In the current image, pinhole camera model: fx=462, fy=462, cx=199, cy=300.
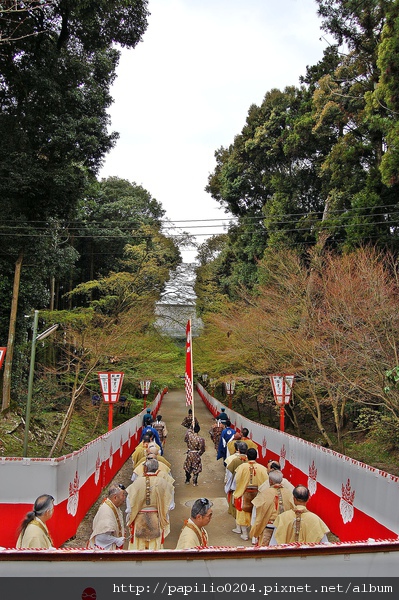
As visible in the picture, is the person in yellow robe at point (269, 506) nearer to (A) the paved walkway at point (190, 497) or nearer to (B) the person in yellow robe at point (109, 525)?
(B) the person in yellow robe at point (109, 525)

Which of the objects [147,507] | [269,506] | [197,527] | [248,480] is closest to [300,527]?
[269,506]

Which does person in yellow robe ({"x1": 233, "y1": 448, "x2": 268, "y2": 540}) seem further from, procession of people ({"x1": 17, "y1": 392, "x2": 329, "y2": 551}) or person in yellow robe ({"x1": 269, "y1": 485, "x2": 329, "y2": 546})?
person in yellow robe ({"x1": 269, "y1": 485, "x2": 329, "y2": 546})

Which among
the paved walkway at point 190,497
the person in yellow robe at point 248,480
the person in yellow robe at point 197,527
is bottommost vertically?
the paved walkway at point 190,497

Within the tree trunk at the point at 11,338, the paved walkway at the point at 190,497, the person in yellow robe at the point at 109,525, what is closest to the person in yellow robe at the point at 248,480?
the paved walkway at the point at 190,497

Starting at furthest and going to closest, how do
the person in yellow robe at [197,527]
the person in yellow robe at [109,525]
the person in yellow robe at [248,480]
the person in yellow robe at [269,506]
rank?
the person in yellow robe at [248,480], the person in yellow robe at [269,506], the person in yellow robe at [109,525], the person in yellow robe at [197,527]

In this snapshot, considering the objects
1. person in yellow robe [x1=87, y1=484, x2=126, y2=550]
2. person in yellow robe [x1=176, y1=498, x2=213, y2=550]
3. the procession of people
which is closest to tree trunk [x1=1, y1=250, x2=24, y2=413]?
the procession of people

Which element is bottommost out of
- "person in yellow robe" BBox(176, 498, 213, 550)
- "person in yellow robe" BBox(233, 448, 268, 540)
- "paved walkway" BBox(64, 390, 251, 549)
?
"paved walkway" BBox(64, 390, 251, 549)

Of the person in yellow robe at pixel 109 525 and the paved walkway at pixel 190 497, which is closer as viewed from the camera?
the person in yellow robe at pixel 109 525

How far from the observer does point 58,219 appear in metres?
20.6

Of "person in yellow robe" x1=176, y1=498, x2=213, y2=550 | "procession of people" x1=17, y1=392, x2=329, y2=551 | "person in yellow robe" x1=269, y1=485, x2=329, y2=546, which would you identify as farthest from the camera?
"person in yellow robe" x1=269, y1=485, x2=329, y2=546

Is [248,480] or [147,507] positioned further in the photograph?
[248,480]

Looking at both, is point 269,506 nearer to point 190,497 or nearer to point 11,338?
point 190,497

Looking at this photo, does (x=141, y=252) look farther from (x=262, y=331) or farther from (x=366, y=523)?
(x=366, y=523)

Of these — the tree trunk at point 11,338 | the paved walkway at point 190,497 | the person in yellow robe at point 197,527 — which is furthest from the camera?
the tree trunk at point 11,338
